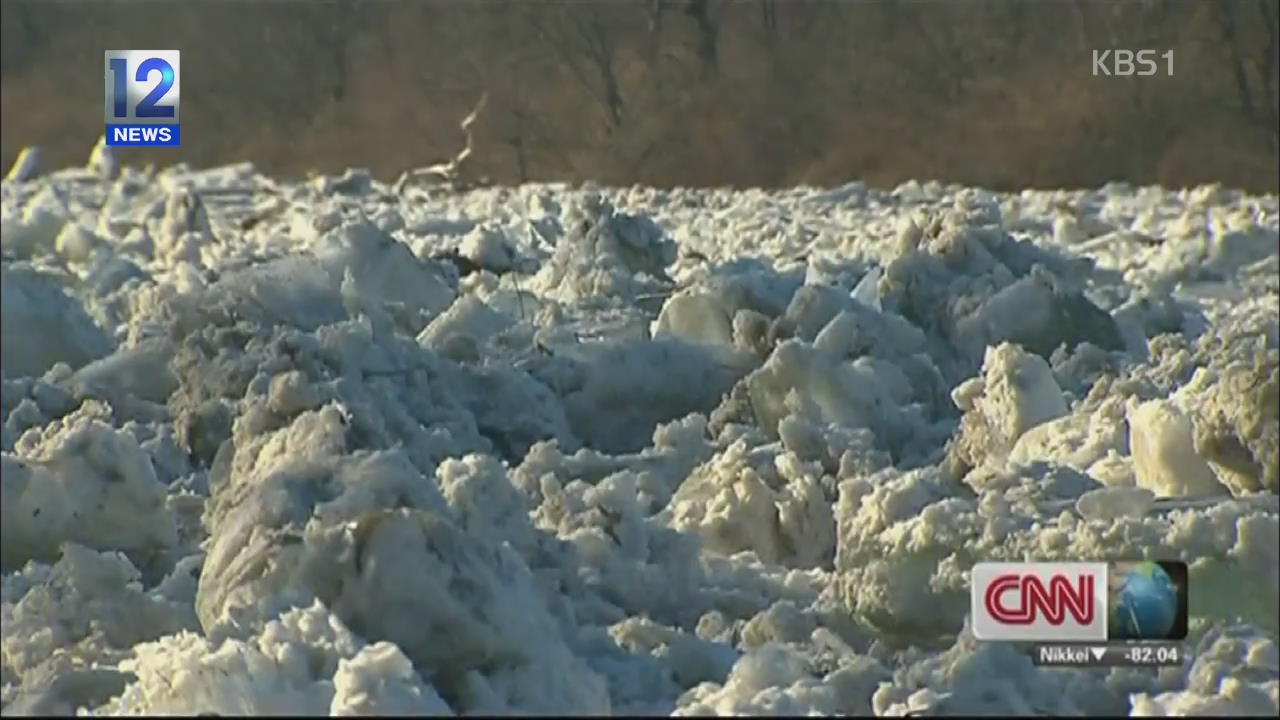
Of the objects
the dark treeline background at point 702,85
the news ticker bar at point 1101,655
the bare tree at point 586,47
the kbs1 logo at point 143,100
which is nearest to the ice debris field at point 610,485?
the news ticker bar at point 1101,655

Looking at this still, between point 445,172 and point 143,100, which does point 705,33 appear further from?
point 445,172

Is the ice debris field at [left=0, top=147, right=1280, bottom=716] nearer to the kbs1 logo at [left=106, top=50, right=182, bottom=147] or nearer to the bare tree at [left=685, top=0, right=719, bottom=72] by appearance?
the kbs1 logo at [left=106, top=50, right=182, bottom=147]

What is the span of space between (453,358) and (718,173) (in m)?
6.00

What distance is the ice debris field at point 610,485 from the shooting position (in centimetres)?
216

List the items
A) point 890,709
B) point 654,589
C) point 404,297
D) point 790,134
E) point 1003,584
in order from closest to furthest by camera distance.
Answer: point 890,709, point 1003,584, point 654,589, point 404,297, point 790,134

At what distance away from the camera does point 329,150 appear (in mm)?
11117

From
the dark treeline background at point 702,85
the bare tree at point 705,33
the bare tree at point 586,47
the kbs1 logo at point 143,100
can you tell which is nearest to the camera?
the kbs1 logo at point 143,100

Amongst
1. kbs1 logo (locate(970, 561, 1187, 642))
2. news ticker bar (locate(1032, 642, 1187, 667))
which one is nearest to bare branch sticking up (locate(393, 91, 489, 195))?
kbs1 logo (locate(970, 561, 1187, 642))

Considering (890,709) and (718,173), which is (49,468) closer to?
(890,709)

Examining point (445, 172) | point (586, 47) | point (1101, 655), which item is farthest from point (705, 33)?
point (1101, 655)

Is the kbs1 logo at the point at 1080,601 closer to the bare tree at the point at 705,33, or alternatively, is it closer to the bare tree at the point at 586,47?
the bare tree at the point at 705,33

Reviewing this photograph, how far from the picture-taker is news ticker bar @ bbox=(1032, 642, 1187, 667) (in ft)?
7.54

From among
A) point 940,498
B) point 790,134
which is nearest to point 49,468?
point 940,498

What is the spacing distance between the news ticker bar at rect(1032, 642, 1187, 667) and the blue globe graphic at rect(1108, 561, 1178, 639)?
0.07 ft
